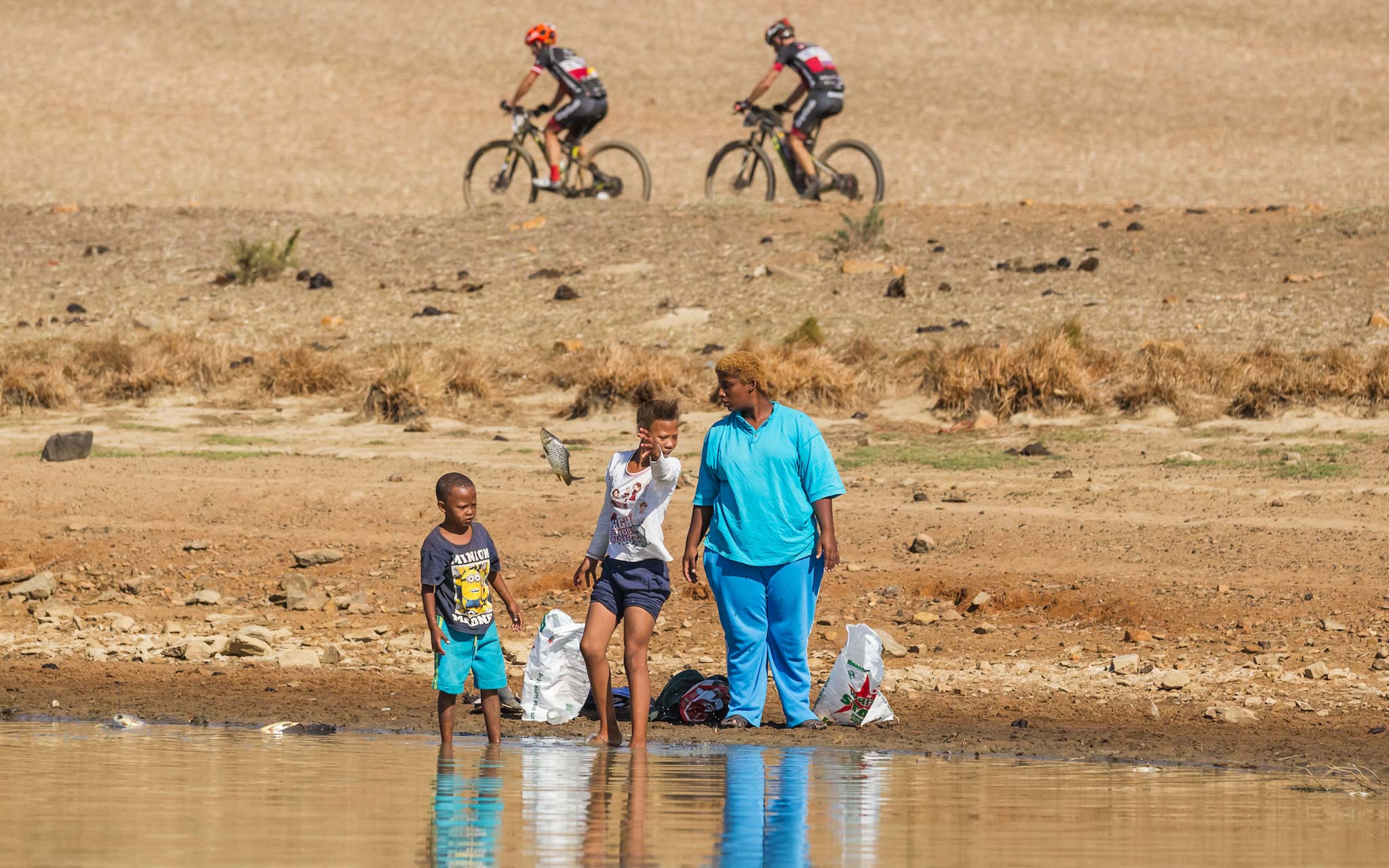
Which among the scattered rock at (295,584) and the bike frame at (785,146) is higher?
the bike frame at (785,146)

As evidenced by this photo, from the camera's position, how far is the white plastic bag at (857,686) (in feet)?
26.0

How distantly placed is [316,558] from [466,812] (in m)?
4.96

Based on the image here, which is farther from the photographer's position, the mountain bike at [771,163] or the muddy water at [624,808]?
the mountain bike at [771,163]

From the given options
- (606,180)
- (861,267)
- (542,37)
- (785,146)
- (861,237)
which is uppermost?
(542,37)

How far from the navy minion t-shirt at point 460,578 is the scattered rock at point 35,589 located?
4.12 meters

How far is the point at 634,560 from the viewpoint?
7.41m

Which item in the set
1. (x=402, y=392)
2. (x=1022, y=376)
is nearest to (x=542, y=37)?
(x=402, y=392)

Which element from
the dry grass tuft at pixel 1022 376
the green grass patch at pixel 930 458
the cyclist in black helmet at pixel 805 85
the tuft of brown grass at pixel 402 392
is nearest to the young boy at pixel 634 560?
the green grass patch at pixel 930 458

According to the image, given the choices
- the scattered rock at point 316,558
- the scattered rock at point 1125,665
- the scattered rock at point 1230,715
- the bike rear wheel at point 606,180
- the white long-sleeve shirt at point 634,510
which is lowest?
the scattered rock at point 1230,715

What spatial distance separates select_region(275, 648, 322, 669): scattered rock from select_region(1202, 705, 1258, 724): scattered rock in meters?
4.20

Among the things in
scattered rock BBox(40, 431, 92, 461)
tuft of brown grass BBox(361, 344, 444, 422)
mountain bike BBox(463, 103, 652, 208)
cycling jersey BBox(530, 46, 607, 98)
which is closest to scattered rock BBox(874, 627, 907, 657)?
tuft of brown grass BBox(361, 344, 444, 422)

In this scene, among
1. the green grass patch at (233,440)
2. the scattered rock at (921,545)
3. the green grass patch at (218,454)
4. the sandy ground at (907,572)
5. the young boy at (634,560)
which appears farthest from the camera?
the green grass patch at (233,440)

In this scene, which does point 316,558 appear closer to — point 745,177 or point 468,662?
point 468,662

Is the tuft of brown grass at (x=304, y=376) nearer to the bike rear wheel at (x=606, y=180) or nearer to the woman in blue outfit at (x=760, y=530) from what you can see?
the bike rear wheel at (x=606, y=180)
